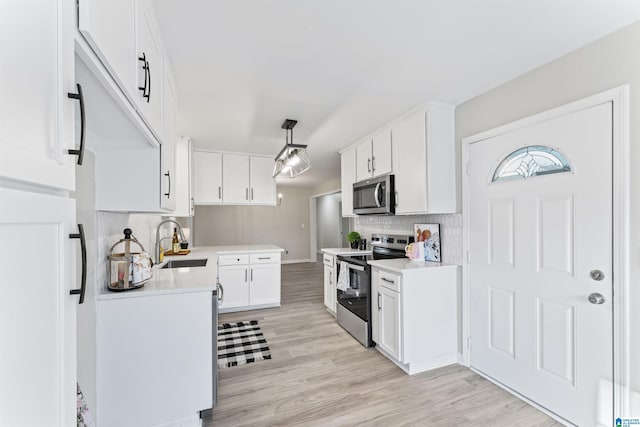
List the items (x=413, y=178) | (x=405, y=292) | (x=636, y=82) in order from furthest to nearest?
(x=413, y=178), (x=405, y=292), (x=636, y=82)

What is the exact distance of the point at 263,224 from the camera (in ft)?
25.5

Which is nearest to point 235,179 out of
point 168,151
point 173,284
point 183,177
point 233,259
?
point 183,177

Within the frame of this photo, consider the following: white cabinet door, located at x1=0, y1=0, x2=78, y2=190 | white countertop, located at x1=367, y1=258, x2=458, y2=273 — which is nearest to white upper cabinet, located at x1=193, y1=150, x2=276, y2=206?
white countertop, located at x1=367, y1=258, x2=458, y2=273

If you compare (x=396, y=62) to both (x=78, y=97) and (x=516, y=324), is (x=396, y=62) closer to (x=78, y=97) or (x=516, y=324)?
(x=78, y=97)

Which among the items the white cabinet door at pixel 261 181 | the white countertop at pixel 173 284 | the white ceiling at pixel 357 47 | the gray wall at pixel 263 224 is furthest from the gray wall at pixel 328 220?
the white countertop at pixel 173 284

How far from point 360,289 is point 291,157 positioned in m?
1.59

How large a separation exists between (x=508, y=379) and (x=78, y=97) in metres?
2.88

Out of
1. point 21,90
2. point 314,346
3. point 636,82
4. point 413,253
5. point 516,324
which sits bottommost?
point 314,346

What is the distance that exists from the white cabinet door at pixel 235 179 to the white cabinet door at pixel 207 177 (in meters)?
0.07

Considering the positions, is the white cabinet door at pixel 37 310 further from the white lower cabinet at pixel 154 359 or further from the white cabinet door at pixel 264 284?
the white cabinet door at pixel 264 284

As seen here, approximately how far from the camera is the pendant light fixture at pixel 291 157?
2912 mm

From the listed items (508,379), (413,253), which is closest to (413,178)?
(413,253)

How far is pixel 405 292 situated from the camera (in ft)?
7.75

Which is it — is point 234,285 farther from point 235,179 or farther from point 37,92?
point 37,92
